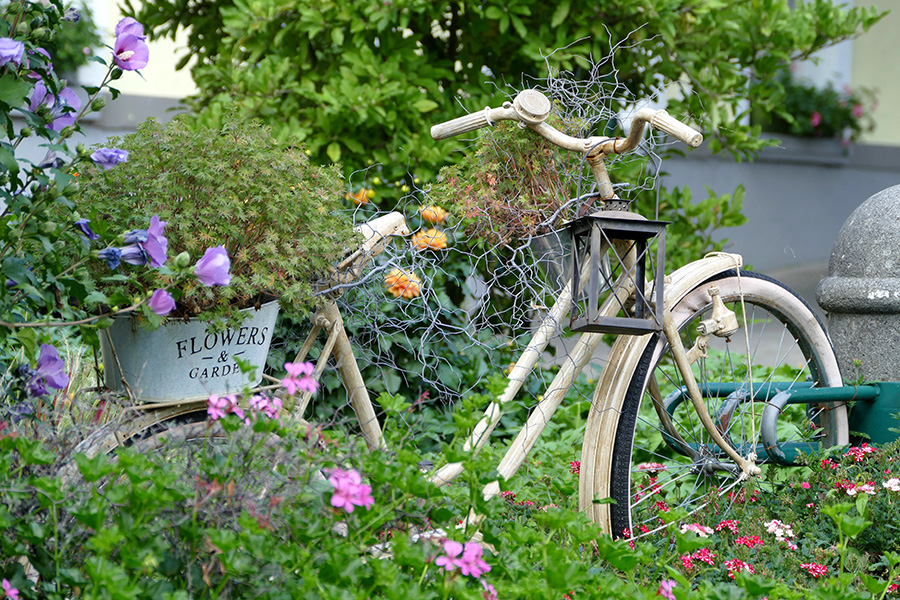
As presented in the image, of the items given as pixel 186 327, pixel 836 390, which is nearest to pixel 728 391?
pixel 836 390

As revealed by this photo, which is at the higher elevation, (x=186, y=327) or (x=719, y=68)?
(x=719, y=68)

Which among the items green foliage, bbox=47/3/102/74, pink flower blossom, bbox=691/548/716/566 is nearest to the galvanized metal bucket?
pink flower blossom, bbox=691/548/716/566

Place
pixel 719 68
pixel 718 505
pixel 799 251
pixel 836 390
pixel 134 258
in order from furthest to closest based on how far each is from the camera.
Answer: pixel 799 251 → pixel 719 68 → pixel 836 390 → pixel 718 505 → pixel 134 258

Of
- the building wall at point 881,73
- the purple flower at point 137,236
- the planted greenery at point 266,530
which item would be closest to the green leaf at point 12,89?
the purple flower at point 137,236

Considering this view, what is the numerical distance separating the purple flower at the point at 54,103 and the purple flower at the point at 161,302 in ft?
1.50

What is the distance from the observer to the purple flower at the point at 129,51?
1.60m

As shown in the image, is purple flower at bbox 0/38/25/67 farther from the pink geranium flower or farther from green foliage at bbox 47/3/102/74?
green foliage at bbox 47/3/102/74

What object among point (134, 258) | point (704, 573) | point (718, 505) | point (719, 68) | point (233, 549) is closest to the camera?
point (233, 549)

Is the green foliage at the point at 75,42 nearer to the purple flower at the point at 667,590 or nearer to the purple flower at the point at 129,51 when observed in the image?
the purple flower at the point at 129,51

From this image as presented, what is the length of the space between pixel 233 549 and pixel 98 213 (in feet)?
2.53

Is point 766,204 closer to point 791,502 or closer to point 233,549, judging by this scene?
point 791,502

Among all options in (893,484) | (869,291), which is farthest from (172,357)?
(869,291)

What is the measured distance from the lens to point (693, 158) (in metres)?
8.55

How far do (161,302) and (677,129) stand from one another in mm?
1094
